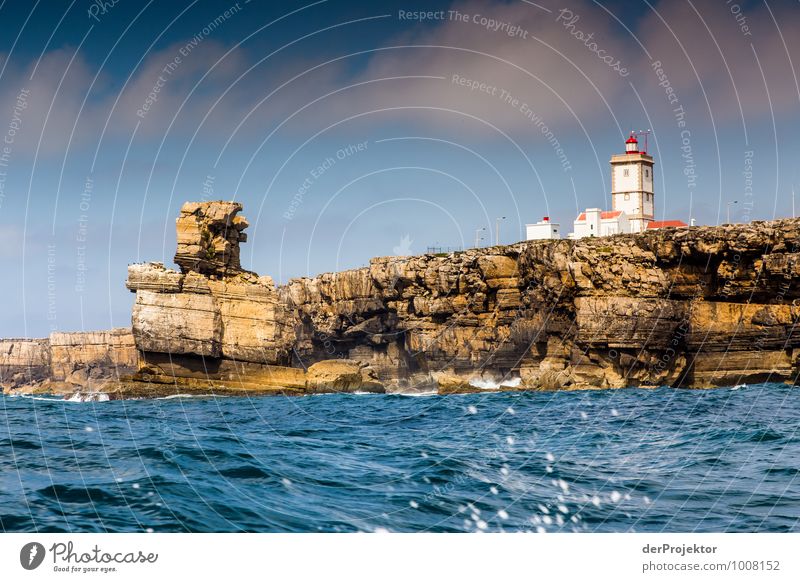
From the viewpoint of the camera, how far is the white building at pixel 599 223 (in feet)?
327

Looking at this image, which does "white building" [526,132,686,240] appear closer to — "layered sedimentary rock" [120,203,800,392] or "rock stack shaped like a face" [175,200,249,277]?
"layered sedimentary rock" [120,203,800,392]

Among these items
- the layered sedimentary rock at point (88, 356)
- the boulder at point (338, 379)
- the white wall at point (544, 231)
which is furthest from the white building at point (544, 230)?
the layered sedimentary rock at point (88, 356)

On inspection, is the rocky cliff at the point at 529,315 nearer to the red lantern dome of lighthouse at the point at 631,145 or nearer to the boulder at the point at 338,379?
the boulder at the point at 338,379

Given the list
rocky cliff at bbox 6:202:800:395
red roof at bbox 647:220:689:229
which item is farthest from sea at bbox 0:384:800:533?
red roof at bbox 647:220:689:229

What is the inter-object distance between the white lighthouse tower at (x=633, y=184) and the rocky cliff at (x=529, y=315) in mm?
19966

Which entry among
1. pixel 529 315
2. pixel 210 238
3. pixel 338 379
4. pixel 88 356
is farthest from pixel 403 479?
pixel 88 356

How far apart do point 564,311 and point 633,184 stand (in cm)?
2847

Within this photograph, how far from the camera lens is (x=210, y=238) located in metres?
64.4

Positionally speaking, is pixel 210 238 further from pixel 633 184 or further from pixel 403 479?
pixel 633 184

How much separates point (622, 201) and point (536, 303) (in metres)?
26.1

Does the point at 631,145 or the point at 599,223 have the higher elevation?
the point at 631,145

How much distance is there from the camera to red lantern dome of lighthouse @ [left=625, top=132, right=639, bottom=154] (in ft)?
344
